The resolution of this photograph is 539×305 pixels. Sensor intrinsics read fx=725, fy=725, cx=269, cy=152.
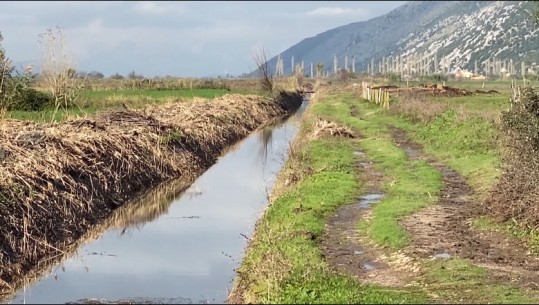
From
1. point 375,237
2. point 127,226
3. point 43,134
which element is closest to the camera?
point 375,237

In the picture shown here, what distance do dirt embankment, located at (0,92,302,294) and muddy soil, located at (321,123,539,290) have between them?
653cm

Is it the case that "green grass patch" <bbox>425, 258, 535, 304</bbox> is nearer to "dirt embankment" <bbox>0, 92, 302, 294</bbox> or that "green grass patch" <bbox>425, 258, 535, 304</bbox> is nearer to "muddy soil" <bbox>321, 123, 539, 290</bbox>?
"muddy soil" <bbox>321, 123, 539, 290</bbox>

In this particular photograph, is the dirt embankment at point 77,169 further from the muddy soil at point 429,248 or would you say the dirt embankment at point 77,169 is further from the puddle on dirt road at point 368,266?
the puddle on dirt road at point 368,266

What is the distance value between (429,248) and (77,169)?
1059 cm

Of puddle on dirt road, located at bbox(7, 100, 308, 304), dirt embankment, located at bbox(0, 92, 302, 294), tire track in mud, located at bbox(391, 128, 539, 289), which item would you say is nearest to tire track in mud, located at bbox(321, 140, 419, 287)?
tire track in mud, located at bbox(391, 128, 539, 289)

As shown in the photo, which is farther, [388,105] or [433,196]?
[388,105]

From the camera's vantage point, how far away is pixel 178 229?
20.3 m

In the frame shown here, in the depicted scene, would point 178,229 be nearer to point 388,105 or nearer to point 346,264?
point 346,264

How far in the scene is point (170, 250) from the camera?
707 inches

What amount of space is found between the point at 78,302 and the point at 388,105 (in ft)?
141

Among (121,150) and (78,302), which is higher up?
(121,150)

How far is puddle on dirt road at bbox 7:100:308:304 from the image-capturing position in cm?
1419

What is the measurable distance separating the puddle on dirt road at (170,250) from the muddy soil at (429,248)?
2409 millimetres

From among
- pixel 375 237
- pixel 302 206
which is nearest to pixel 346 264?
pixel 375 237
